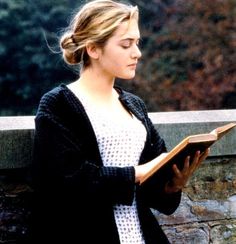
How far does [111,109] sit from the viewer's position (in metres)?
2.67

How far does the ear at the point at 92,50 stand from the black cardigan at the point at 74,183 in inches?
6.8

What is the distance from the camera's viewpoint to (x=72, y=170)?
2436 millimetres

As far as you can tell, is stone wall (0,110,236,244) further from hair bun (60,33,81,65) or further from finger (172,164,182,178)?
finger (172,164,182,178)

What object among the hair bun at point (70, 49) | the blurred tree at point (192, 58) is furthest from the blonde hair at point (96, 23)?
the blurred tree at point (192, 58)

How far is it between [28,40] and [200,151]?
10.1 m

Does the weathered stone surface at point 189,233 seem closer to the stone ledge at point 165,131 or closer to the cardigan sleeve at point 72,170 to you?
the stone ledge at point 165,131

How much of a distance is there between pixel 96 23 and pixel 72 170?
57cm

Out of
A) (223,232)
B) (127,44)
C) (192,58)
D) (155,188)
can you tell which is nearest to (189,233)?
(223,232)

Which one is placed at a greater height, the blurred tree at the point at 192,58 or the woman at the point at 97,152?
the woman at the point at 97,152

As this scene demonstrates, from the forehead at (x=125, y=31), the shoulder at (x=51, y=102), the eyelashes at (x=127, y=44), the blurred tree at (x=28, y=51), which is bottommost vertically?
the blurred tree at (x=28, y=51)

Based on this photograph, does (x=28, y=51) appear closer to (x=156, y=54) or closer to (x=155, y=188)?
(x=156, y=54)

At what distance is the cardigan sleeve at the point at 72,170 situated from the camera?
2.43m

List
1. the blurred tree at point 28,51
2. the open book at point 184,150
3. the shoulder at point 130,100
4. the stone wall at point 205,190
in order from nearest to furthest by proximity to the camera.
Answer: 1. the open book at point 184,150
2. the shoulder at point 130,100
3. the stone wall at point 205,190
4. the blurred tree at point 28,51

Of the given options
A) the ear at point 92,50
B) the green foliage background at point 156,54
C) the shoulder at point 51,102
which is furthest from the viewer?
the green foliage background at point 156,54
